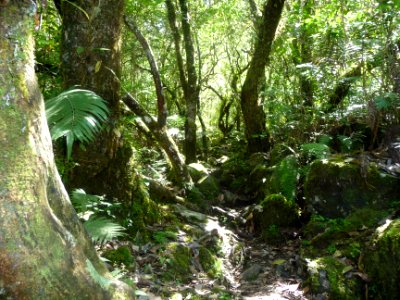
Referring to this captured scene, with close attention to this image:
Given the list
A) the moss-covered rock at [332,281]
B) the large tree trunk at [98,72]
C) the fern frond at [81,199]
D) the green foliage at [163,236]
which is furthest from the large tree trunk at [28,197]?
the moss-covered rock at [332,281]

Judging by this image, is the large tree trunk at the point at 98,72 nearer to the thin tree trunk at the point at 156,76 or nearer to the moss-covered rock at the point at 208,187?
the thin tree trunk at the point at 156,76

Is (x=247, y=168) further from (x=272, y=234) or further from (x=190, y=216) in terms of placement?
(x=190, y=216)

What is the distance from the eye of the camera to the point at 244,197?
27.9 feet

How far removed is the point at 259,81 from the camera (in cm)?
971

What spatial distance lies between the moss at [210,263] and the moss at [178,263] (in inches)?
8.0

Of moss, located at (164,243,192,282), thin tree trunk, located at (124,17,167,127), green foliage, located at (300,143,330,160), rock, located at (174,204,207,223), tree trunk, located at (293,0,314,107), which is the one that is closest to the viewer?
moss, located at (164,243,192,282)

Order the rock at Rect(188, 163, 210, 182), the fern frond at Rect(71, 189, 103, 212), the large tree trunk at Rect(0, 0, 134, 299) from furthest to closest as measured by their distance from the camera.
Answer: the rock at Rect(188, 163, 210, 182) < the fern frond at Rect(71, 189, 103, 212) < the large tree trunk at Rect(0, 0, 134, 299)

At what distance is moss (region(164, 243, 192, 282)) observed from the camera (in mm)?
4191

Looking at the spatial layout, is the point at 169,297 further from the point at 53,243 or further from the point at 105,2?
the point at 105,2

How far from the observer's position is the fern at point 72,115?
226 cm

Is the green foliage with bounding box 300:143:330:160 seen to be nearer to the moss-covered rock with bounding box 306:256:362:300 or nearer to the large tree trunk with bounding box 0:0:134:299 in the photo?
the moss-covered rock with bounding box 306:256:362:300

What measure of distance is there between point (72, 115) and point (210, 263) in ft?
9.84

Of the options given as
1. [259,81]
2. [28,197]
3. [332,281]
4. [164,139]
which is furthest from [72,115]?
[259,81]

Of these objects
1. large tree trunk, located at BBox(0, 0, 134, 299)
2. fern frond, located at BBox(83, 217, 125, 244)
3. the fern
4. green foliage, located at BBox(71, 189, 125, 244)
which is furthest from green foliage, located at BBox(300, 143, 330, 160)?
large tree trunk, located at BBox(0, 0, 134, 299)
